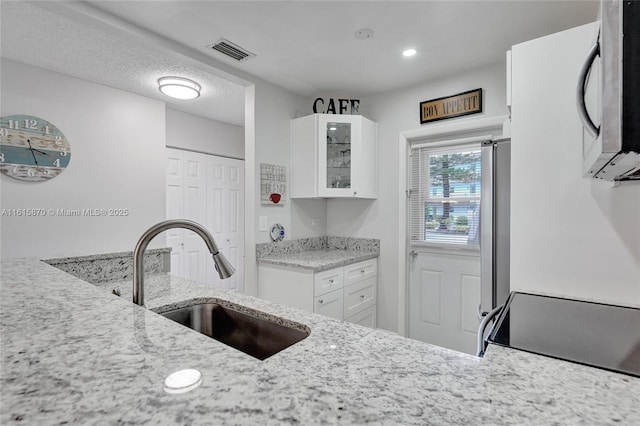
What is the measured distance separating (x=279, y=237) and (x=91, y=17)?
81.7 inches

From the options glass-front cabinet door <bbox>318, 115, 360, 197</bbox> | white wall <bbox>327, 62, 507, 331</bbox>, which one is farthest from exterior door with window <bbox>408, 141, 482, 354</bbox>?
glass-front cabinet door <bbox>318, 115, 360, 197</bbox>

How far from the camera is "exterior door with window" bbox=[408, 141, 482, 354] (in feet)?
8.79

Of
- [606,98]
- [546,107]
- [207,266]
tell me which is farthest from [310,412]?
[207,266]

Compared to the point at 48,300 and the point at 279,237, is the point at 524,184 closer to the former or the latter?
the point at 48,300

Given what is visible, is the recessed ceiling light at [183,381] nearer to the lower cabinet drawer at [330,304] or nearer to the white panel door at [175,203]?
the lower cabinet drawer at [330,304]

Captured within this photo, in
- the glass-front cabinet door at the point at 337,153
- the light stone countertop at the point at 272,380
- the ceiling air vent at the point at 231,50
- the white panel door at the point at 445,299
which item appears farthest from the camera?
the glass-front cabinet door at the point at 337,153

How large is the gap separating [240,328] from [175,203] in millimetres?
3153

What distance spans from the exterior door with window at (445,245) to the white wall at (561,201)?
142 cm

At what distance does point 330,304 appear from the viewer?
8.30 feet

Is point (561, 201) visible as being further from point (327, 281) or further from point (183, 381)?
point (327, 281)

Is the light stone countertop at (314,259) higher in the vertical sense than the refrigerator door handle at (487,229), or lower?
lower

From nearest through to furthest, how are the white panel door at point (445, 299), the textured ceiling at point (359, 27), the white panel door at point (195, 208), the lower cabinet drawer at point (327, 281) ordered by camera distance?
the textured ceiling at point (359, 27), the lower cabinet drawer at point (327, 281), the white panel door at point (445, 299), the white panel door at point (195, 208)

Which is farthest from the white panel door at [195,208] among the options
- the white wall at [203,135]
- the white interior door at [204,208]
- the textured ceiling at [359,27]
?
the textured ceiling at [359,27]

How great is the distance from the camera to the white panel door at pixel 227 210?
4223mm
